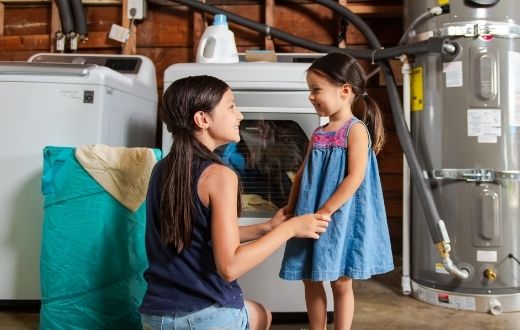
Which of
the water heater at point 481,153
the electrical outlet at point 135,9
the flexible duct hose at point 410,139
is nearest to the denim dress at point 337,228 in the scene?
the flexible duct hose at point 410,139

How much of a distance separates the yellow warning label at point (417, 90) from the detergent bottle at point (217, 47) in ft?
2.58

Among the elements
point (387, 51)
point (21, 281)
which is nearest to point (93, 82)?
point (21, 281)

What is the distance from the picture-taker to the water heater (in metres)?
1.77

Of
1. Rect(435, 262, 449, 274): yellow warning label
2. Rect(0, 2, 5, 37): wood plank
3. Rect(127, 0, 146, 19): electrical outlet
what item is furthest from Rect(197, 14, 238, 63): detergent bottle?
Rect(0, 2, 5, 37): wood plank

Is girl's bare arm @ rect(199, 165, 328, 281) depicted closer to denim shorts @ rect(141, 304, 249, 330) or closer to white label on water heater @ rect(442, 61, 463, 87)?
denim shorts @ rect(141, 304, 249, 330)

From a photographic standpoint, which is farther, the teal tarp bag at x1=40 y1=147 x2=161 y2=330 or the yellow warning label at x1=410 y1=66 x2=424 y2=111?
the yellow warning label at x1=410 y1=66 x2=424 y2=111

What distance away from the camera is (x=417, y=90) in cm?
194

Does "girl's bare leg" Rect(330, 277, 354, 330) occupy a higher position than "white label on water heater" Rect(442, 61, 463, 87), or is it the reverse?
"white label on water heater" Rect(442, 61, 463, 87)

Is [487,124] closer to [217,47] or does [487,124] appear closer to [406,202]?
[406,202]

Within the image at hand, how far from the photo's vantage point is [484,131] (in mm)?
1777

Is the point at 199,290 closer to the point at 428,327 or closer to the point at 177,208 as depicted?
the point at 177,208

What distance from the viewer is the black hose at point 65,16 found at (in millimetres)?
2457

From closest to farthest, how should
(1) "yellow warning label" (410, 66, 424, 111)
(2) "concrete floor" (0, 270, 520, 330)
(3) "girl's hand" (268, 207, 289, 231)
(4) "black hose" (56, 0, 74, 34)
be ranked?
1. (3) "girl's hand" (268, 207, 289, 231)
2. (2) "concrete floor" (0, 270, 520, 330)
3. (1) "yellow warning label" (410, 66, 424, 111)
4. (4) "black hose" (56, 0, 74, 34)

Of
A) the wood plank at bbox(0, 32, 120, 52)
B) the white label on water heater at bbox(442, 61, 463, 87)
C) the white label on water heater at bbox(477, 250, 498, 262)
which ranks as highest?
the wood plank at bbox(0, 32, 120, 52)
